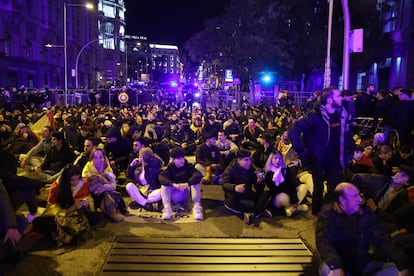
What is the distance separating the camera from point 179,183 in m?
7.59

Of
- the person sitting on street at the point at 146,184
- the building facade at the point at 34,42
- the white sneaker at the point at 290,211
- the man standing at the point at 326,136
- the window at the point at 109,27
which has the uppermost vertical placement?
the window at the point at 109,27

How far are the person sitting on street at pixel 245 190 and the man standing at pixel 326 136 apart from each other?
1.34 m

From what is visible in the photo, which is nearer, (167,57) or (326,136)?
(326,136)

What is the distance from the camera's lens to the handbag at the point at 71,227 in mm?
5980

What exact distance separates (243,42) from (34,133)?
76.6ft

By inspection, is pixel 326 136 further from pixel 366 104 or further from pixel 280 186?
pixel 366 104

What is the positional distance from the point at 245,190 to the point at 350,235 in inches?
119

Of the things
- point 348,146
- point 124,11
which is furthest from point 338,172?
point 124,11

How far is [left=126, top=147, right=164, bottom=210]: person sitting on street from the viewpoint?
25.6ft

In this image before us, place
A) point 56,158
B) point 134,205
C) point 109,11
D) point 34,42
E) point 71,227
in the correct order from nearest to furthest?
point 71,227
point 134,205
point 56,158
point 34,42
point 109,11

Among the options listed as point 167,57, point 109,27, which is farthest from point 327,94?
point 167,57

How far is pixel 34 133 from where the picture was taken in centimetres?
1339

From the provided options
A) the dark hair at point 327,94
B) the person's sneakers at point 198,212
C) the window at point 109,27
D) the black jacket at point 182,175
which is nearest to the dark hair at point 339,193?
the dark hair at point 327,94

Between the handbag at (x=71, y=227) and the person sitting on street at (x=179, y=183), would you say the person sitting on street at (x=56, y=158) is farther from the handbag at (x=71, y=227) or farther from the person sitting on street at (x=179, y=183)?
the handbag at (x=71, y=227)
